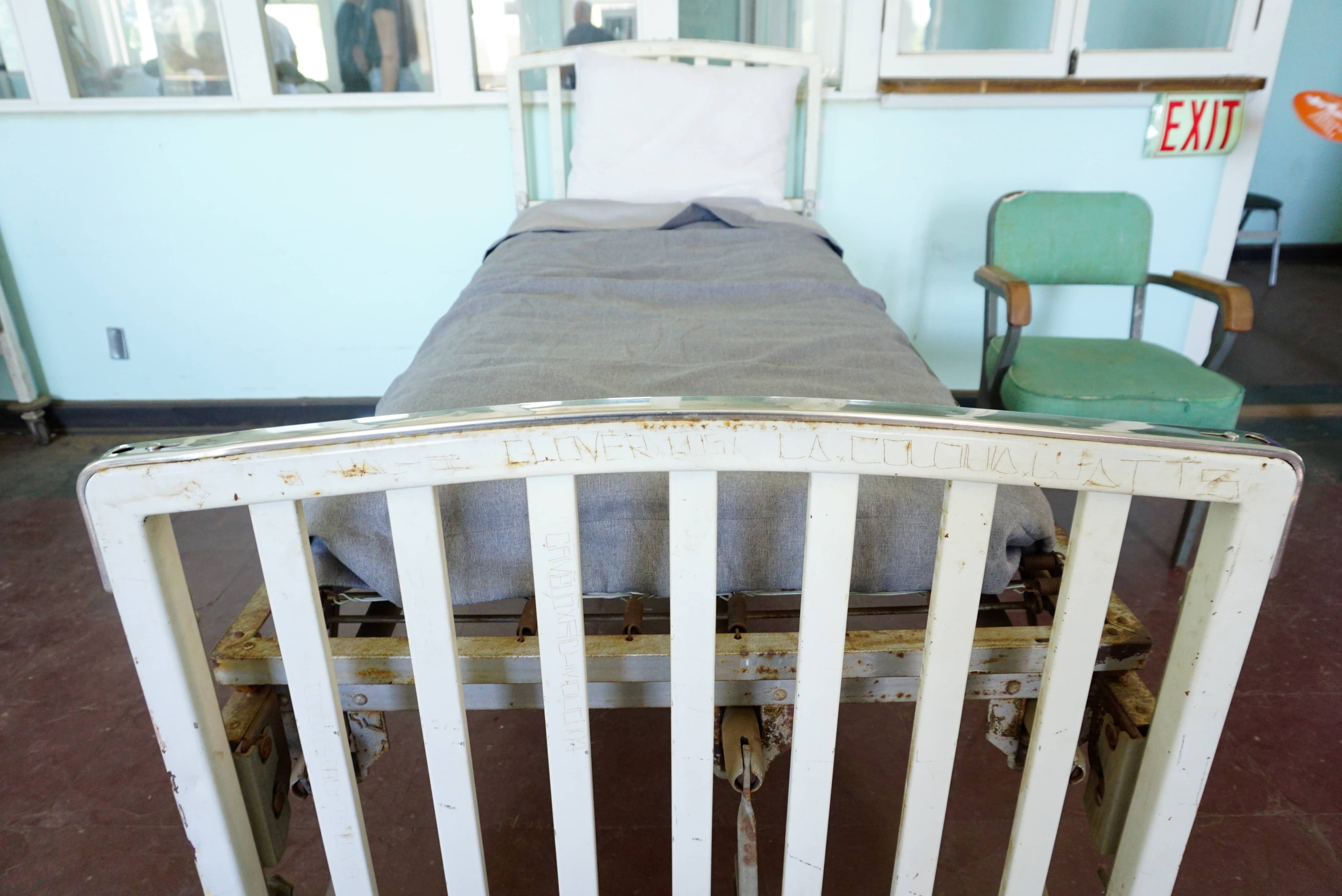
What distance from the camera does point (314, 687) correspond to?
62 centimetres

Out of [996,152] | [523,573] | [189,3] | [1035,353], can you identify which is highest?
[189,3]

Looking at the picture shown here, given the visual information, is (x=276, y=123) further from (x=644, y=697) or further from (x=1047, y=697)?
(x=1047, y=697)

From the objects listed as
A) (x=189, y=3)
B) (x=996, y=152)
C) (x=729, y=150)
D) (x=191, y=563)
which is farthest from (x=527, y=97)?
(x=191, y=563)

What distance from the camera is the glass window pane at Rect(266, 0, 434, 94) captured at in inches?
92.1

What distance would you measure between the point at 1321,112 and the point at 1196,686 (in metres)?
1.80

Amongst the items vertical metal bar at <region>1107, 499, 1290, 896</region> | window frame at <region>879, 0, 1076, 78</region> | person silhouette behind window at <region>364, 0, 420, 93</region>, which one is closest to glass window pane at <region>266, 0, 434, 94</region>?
person silhouette behind window at <region>364, 0, 420, 93</region>

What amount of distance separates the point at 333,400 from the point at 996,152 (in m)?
2.21

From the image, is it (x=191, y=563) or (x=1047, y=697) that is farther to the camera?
(x=191, y=563)

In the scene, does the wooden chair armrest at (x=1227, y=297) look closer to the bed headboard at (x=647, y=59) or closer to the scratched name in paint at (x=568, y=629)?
the bed headboard at (x=647, y=59)

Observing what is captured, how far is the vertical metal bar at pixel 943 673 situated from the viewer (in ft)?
1.86

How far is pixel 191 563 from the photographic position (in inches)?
78.0

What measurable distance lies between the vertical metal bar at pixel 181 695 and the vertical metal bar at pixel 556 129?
1.86 metres

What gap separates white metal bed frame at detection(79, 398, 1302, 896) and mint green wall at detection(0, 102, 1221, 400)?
2071mm

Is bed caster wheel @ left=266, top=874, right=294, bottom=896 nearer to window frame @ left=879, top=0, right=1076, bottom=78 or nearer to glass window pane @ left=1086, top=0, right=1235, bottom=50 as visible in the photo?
window frame @ left=879, top=0, right=1076, bottom=78
